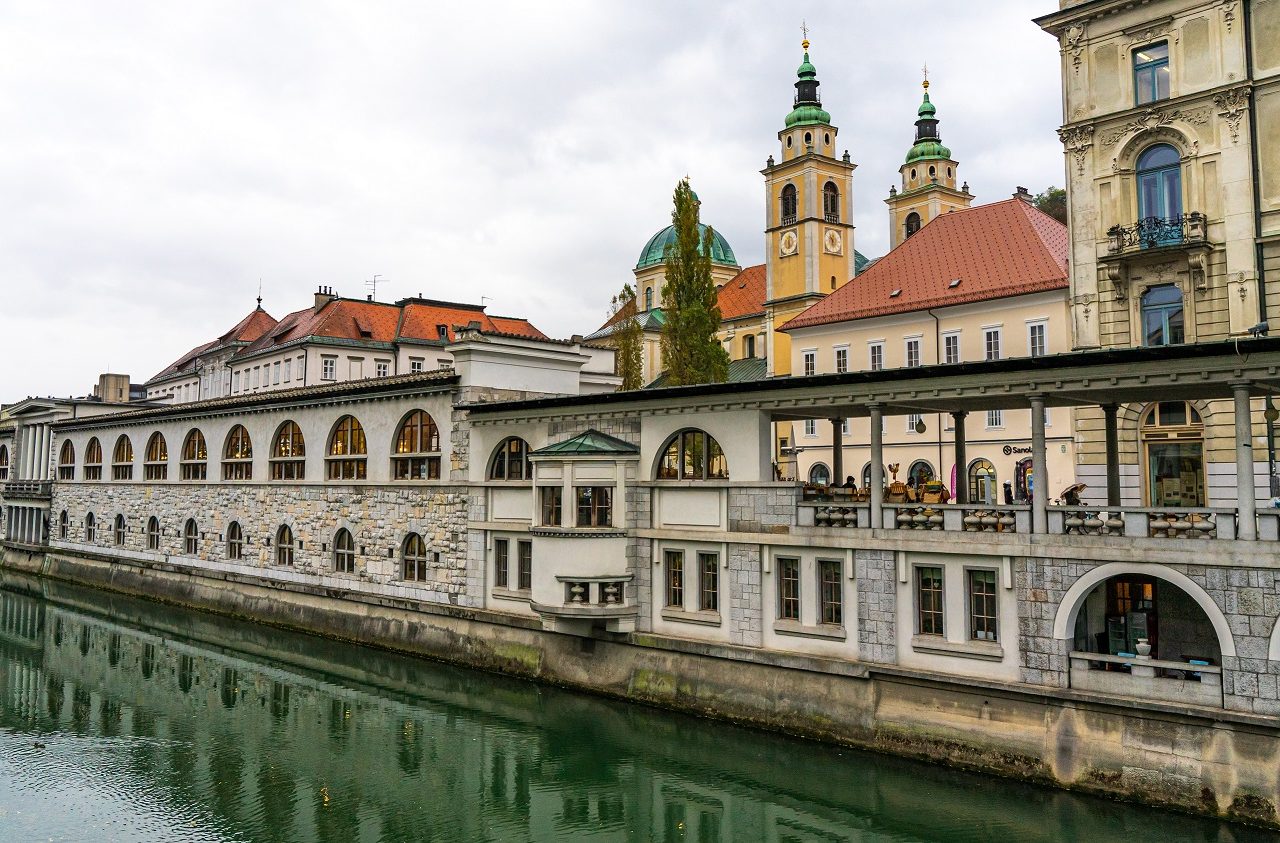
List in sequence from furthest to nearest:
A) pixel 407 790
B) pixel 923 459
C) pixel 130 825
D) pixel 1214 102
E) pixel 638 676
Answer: pixel 923 459, pixel 1214 102, pixel 638 676, pixel 407 790, pixel 130 825

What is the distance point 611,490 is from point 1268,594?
568 inches

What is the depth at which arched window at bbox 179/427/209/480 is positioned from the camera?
43969 mm

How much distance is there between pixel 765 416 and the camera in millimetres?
22953

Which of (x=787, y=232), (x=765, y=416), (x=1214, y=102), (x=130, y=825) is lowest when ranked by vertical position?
(x=130, y=825)

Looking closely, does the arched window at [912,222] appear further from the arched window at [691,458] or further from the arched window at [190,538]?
the arched window at [691,458]

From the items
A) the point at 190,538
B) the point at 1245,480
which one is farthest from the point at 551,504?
the point at 190,538

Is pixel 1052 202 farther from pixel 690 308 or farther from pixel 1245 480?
pixel 1245 480

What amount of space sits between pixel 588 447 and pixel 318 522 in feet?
50.6

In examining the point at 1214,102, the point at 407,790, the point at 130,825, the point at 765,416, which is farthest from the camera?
the point at 1214,102

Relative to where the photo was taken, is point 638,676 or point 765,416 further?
point 638,676

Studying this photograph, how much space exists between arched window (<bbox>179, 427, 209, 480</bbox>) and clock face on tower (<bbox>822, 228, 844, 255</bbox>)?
42068 millimetres

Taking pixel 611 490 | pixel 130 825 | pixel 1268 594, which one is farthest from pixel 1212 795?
pixel 130 825

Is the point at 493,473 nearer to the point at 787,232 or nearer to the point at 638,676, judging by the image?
the point at 638,676

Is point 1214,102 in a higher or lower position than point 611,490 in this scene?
higher
